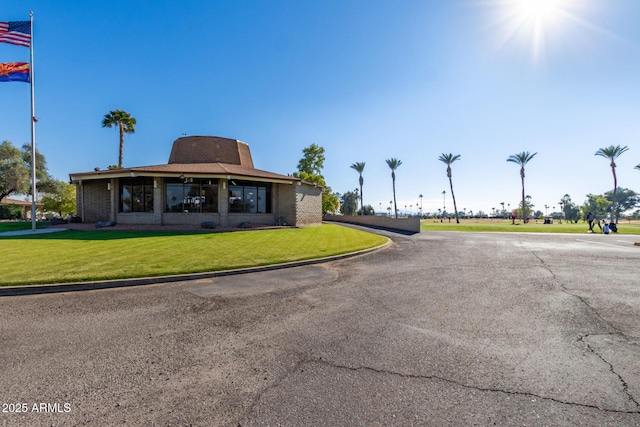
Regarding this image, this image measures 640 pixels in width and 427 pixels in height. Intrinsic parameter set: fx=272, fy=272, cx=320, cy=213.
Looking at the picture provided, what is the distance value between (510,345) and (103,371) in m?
5.03

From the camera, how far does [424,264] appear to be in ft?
31.0

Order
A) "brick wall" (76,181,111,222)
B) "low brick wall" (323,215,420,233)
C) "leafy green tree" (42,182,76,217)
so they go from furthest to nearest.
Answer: "leafy green tree" (42,182,76,217), "low brick wall" (323,215,420,233), "brick wall" (76,181,111,222)

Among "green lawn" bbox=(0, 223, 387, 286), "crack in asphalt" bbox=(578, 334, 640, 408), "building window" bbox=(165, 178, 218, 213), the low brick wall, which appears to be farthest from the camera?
the low brick wall

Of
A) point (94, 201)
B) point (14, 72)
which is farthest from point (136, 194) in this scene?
point (14, 72)

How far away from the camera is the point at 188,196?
19203 mm

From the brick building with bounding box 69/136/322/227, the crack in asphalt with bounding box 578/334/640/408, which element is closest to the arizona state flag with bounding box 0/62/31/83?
the brick building with bounding box 69/136/322/227

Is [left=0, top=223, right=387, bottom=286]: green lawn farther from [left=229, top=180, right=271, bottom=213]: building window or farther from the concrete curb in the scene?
[left=229, top=180, right=271, bottom=213]: building window

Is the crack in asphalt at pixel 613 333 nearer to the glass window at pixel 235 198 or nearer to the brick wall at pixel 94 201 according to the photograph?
the glass window at pixel 235 198

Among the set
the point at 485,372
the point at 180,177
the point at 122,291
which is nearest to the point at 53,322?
the point at 122,291

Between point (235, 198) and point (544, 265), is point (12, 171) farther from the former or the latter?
point (544, 265)

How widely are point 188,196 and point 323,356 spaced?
18.6 meters

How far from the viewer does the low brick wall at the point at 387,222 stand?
25.2 m

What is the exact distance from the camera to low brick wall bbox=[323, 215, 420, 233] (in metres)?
25.2

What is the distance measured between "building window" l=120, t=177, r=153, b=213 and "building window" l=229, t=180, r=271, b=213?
18.2 feet
